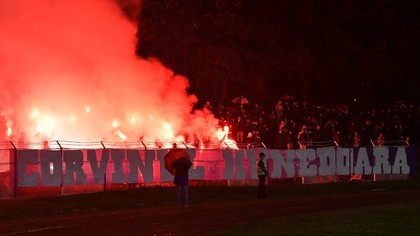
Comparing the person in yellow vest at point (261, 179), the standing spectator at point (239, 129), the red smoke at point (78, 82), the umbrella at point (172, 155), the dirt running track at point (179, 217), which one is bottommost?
the dirt running track at point (179, 217)

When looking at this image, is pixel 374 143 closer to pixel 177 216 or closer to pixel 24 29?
pixel 24 29

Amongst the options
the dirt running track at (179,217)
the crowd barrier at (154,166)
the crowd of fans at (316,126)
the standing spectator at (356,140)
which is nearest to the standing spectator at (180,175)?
the dirt running track at (179,217)

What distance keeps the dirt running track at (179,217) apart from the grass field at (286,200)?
2.67ft

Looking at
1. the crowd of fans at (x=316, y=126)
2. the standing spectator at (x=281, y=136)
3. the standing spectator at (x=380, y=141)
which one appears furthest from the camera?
the standing spectator at (x=380, y=141)

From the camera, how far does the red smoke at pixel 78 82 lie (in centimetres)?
3791

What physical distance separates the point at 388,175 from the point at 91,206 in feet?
55.9

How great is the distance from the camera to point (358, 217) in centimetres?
2334

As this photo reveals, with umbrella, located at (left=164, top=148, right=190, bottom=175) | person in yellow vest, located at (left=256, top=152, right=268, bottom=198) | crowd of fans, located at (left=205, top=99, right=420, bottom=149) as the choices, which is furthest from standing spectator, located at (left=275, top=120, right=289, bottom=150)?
umbrella, located at (left=164, top=148, right=190, bottom=175)

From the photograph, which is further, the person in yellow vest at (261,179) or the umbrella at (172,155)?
the umbrella at (172,155)

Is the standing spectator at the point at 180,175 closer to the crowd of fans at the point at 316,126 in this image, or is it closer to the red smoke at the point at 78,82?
the crowd of fans at the point at 316,126

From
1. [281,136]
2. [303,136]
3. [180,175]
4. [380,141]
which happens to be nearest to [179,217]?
[180,175]

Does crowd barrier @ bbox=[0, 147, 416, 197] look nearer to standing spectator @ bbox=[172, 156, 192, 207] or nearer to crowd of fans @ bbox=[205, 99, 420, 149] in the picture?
crowd of fans @ bbox=[205, 99, 420, 149]

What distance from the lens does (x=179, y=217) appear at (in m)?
24.0

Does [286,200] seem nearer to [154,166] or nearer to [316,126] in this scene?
[154,166]
